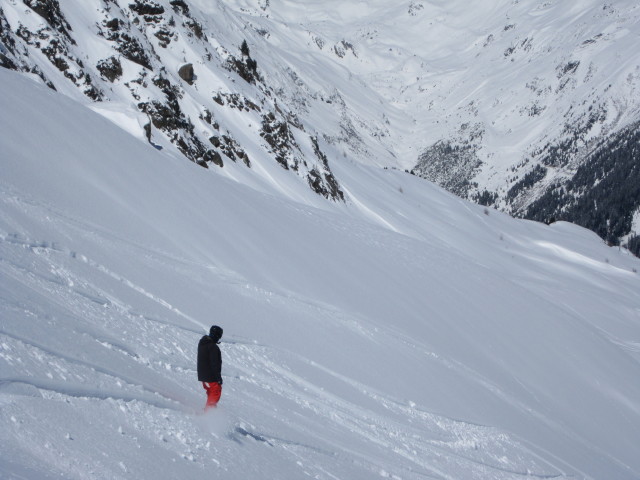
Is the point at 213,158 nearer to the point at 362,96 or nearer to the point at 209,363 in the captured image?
the point at 209,363

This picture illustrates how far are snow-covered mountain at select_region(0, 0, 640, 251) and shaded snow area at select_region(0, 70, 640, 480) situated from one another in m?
6.76

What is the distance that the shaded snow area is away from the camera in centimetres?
486

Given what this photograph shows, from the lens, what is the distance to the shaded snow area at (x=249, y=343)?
4863 millimetres

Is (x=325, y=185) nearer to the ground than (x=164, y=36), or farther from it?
nearer to the ground

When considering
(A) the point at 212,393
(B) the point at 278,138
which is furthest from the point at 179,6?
(A) the point at 212,393

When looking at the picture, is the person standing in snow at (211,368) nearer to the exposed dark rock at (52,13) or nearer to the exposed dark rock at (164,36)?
the exposed dark rock at (52,13)

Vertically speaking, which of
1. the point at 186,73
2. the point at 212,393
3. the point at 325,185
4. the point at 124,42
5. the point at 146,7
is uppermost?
the point at 146,7

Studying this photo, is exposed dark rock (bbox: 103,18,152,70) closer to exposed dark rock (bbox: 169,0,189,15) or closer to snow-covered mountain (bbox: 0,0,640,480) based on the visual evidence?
snow-covered mountain (bbox: 0,0,640,480)

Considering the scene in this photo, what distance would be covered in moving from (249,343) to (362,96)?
14964 centimetres

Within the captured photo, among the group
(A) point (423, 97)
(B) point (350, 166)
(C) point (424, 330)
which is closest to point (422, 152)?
(A) point (423, 97)

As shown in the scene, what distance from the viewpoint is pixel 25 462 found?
3684mm

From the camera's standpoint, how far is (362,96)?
153125 mm

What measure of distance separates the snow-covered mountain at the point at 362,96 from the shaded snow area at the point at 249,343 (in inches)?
266

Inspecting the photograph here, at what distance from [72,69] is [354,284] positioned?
14777 mm
